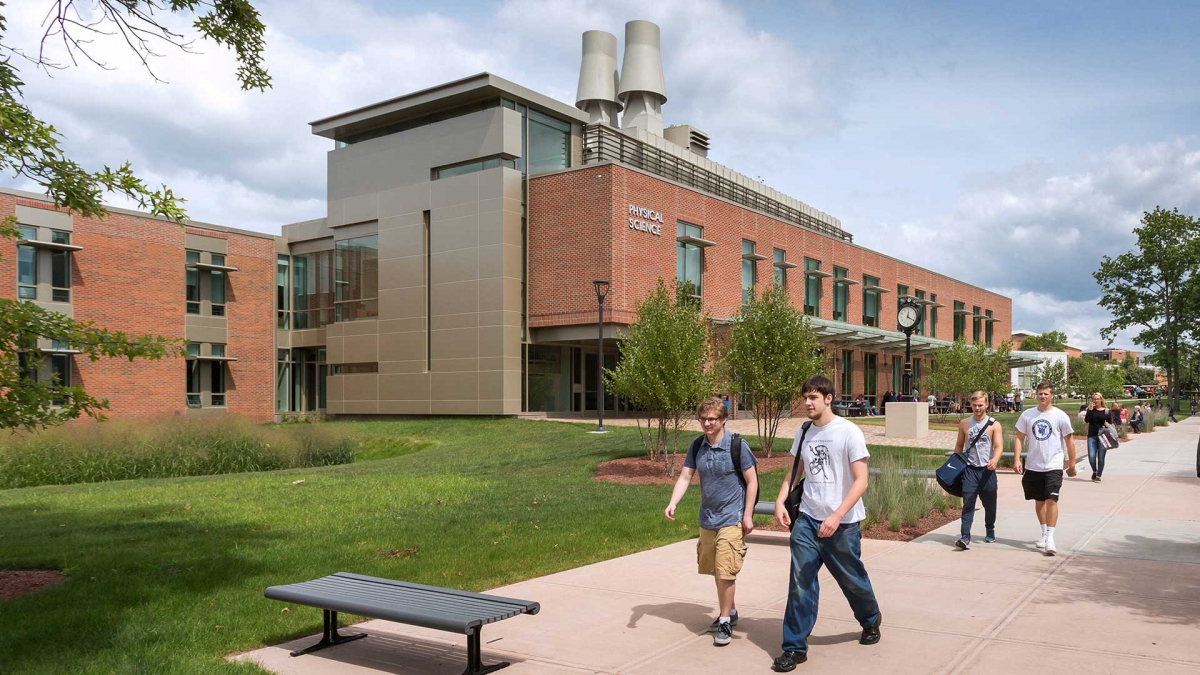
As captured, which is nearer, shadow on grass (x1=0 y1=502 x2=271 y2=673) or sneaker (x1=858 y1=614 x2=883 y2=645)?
shadow on grass (x1=0 y1=502 x2=271 y2=673)

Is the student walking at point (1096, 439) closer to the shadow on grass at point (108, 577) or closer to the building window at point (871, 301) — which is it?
the shadow on grass at point (108, 577)

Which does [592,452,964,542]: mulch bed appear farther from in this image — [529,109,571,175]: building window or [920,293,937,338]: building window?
[920,293,937,338]: building window

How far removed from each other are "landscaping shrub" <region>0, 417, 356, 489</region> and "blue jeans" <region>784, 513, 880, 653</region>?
59.4ft

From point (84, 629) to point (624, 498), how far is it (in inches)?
362

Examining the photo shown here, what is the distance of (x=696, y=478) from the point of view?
17.2 meters

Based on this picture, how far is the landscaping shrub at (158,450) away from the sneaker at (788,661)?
1815 cm

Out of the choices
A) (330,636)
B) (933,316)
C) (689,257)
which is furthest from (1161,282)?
(330,636)

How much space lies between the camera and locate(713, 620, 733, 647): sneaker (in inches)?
248

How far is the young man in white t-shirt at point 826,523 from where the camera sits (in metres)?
5.87

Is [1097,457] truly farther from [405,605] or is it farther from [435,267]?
[435,267]

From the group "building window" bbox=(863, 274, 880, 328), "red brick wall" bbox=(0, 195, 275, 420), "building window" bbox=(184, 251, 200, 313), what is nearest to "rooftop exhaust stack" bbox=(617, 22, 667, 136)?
"building window" bbox=(863, 274, 880, 328)

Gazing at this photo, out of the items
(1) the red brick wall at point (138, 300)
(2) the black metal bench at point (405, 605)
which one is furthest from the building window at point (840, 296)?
(2) the black metal bench at point (405, 605)

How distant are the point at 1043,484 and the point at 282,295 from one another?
42794 millimetres

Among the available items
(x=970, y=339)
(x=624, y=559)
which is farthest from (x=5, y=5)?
(x=970, y=339)
